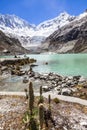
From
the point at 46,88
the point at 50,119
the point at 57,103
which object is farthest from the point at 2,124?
the point at 46,88

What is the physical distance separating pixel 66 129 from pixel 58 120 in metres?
1.12

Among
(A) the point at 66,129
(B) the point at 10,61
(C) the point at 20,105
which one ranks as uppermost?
(B) the point at 10,61

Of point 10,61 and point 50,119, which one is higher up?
point 10,61

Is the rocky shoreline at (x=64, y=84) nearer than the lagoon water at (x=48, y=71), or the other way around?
the rocky shoreline at (x=64, y=84)

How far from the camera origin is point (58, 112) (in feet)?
68.7

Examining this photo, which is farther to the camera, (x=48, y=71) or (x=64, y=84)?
(x=48, y=71)

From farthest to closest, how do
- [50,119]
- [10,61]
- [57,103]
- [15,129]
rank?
1. [10,61]
2. [57,103]
3. [50,119]
4. [15,129]

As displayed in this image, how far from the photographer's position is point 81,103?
25.0m

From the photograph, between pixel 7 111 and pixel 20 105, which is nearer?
pixel 7 111

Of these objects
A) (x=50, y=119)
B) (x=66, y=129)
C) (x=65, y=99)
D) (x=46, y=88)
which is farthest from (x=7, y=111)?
(x=46, y=88)

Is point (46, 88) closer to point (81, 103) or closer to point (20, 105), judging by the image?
point (81, 103)

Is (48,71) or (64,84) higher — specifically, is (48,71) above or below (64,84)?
above

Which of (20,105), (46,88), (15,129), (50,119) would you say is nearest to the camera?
(15,129)

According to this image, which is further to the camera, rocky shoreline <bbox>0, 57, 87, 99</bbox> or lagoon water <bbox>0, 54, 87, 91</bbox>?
lagoon water <bbox>0, 54, 87, 91</bbox>
